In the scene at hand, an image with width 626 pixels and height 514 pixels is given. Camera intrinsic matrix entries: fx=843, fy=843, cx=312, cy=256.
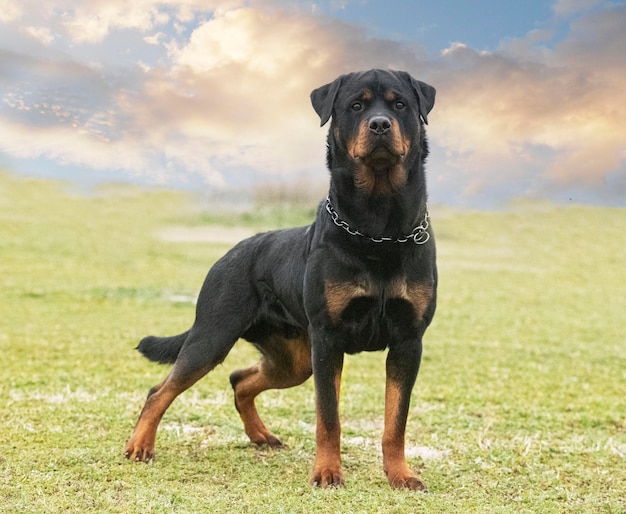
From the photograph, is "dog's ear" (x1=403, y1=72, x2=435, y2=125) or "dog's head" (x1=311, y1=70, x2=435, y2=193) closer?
"dog's head" (x1=311, y1=70, x2=435, y2=193)

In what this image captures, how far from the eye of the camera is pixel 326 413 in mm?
4598

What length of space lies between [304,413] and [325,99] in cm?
323

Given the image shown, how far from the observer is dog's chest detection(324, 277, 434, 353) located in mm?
4555

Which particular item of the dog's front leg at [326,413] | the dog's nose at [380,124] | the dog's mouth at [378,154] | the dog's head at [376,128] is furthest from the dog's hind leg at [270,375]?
the dog's nose at [380,124]

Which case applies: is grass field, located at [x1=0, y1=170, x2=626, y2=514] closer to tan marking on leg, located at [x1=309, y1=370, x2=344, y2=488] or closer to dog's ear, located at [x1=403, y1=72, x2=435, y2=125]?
tan marking on leg, located at [x1=309, y1=370, x2=344, y2=488]

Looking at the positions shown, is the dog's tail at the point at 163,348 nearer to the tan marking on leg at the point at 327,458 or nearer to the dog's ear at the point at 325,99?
the tan marking on leg at the point at 327,458

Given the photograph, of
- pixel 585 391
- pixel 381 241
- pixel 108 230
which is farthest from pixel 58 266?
pixel 381 241

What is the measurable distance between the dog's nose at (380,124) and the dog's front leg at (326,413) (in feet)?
3.79

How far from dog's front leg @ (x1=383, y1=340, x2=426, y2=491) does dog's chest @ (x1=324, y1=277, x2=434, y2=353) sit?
0.10 meters

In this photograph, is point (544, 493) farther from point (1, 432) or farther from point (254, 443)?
point (1, 432)

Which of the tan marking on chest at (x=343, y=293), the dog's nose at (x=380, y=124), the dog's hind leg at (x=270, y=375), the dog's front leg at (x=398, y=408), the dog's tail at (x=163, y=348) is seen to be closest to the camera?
the dog's nose at (x=380, y=124)

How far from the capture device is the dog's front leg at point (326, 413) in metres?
4.60

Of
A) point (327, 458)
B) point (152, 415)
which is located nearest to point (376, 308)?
point (327, 458)

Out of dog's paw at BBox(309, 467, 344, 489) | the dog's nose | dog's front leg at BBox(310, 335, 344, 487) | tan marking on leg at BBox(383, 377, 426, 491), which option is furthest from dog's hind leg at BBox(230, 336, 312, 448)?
the dog's nose
